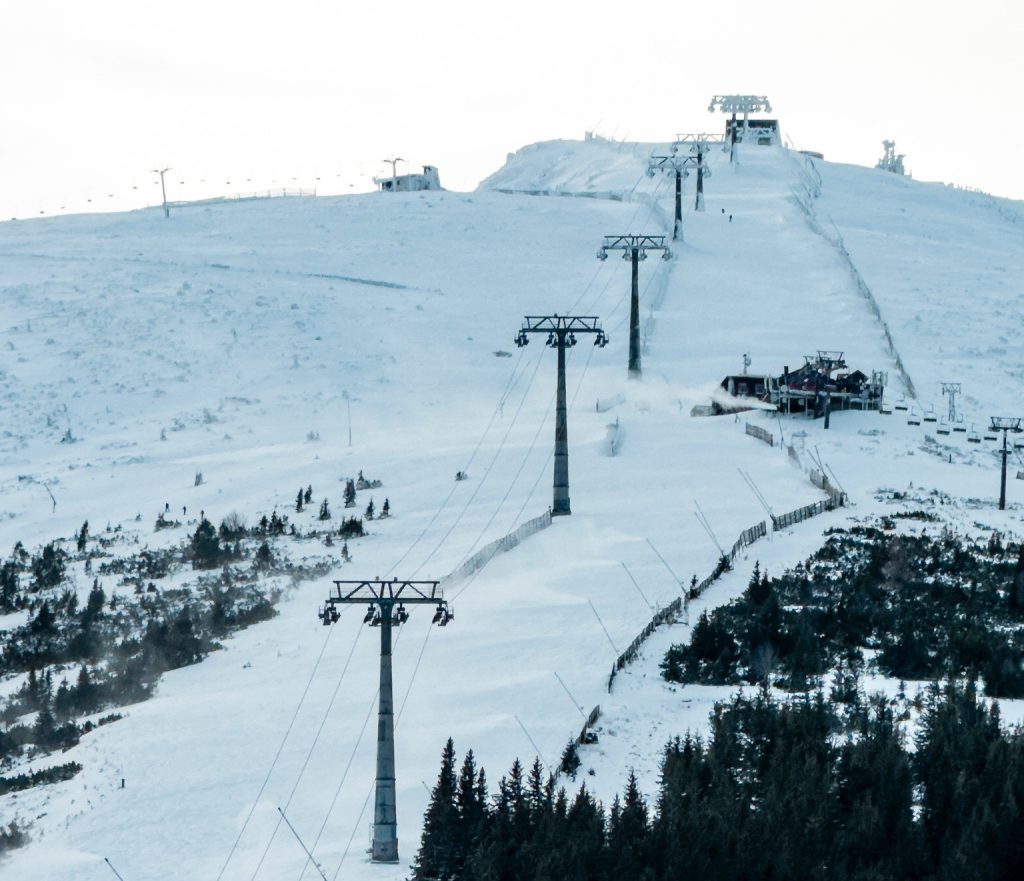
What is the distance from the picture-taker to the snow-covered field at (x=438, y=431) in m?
29.9

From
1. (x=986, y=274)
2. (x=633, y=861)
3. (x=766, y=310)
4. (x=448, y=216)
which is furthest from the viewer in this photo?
(x=448, y=216)

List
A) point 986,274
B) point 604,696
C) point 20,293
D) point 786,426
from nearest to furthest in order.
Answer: point 604,696
point 786,426
point 20,293
point 986,274

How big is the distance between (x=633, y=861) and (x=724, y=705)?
8838mm

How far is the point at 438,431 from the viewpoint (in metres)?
60.1

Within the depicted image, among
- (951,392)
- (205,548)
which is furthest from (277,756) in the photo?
(951,392)

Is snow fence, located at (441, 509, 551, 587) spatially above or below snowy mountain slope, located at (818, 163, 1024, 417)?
below

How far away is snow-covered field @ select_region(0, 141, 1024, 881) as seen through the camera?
2994 centimetres

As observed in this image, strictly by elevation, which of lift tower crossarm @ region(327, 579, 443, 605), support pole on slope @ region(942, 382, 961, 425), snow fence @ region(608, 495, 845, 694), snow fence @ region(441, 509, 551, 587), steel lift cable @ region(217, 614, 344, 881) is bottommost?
steel lift cable @ region(217, 614, 344, 881)

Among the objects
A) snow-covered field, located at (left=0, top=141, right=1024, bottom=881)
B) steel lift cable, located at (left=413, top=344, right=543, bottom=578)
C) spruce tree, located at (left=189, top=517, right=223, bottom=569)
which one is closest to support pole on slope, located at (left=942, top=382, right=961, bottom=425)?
snow-covered field, located at (left=0, top=141, right=1024, bottom=881)

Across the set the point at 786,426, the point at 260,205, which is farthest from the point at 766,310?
the point at 260,205

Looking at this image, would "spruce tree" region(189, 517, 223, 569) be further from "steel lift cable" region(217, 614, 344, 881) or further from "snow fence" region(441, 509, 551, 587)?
"steel lift cable" region(217, 614, 344, 881)

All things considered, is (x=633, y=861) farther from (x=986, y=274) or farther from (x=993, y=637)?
(x=986, y=274)

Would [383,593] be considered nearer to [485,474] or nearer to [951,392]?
[485,474]

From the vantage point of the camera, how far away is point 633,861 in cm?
2217
